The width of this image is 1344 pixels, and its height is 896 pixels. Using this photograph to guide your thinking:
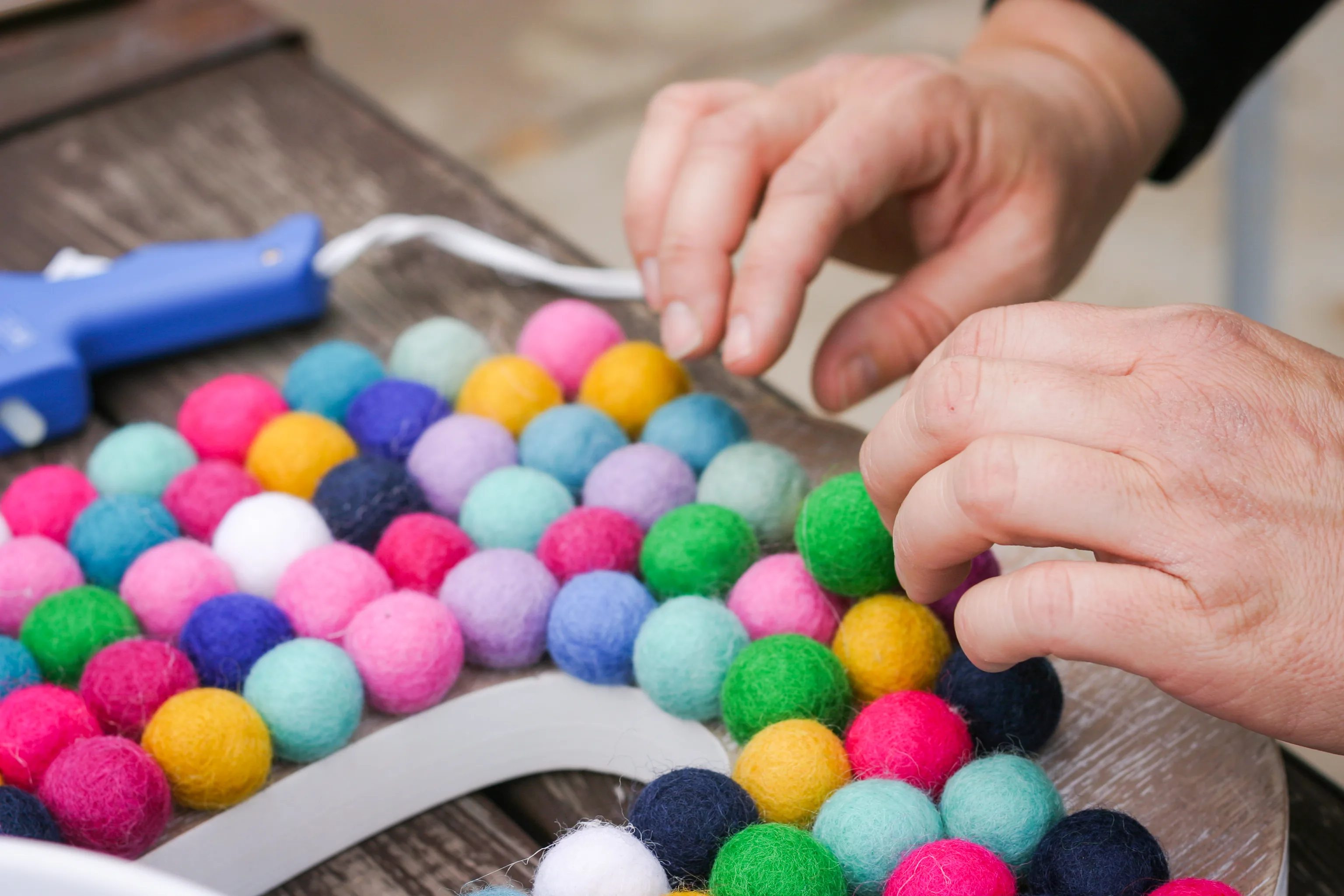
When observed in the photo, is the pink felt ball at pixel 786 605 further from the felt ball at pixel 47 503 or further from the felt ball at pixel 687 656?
the felt ball at pixel 47 503

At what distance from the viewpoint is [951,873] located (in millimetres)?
426

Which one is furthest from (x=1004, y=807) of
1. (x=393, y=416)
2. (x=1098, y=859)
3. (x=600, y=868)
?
(x=393, y=416)

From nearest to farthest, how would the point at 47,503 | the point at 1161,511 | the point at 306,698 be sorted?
the point at 1161,511, the point at 306,698, the point at 47,503

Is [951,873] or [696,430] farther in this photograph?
[696,430]

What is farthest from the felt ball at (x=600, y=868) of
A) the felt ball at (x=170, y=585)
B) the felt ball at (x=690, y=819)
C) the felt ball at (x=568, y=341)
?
the felt ball at (x=568, y=341)

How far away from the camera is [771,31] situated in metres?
2.49

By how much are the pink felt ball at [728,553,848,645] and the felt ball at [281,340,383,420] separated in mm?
252

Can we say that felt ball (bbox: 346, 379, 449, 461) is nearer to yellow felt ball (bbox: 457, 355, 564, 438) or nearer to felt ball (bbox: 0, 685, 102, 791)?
yellow felt ball (bbox: 457, 355, 564, 438)

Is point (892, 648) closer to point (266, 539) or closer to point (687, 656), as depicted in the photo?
point (687, 656)

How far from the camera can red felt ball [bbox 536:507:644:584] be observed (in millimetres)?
588

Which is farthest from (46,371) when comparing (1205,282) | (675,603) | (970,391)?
(1205,282)

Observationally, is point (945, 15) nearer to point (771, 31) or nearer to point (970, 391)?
point (771, 31)

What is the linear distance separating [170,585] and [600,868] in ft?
0.82

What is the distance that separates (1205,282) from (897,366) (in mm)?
1389
